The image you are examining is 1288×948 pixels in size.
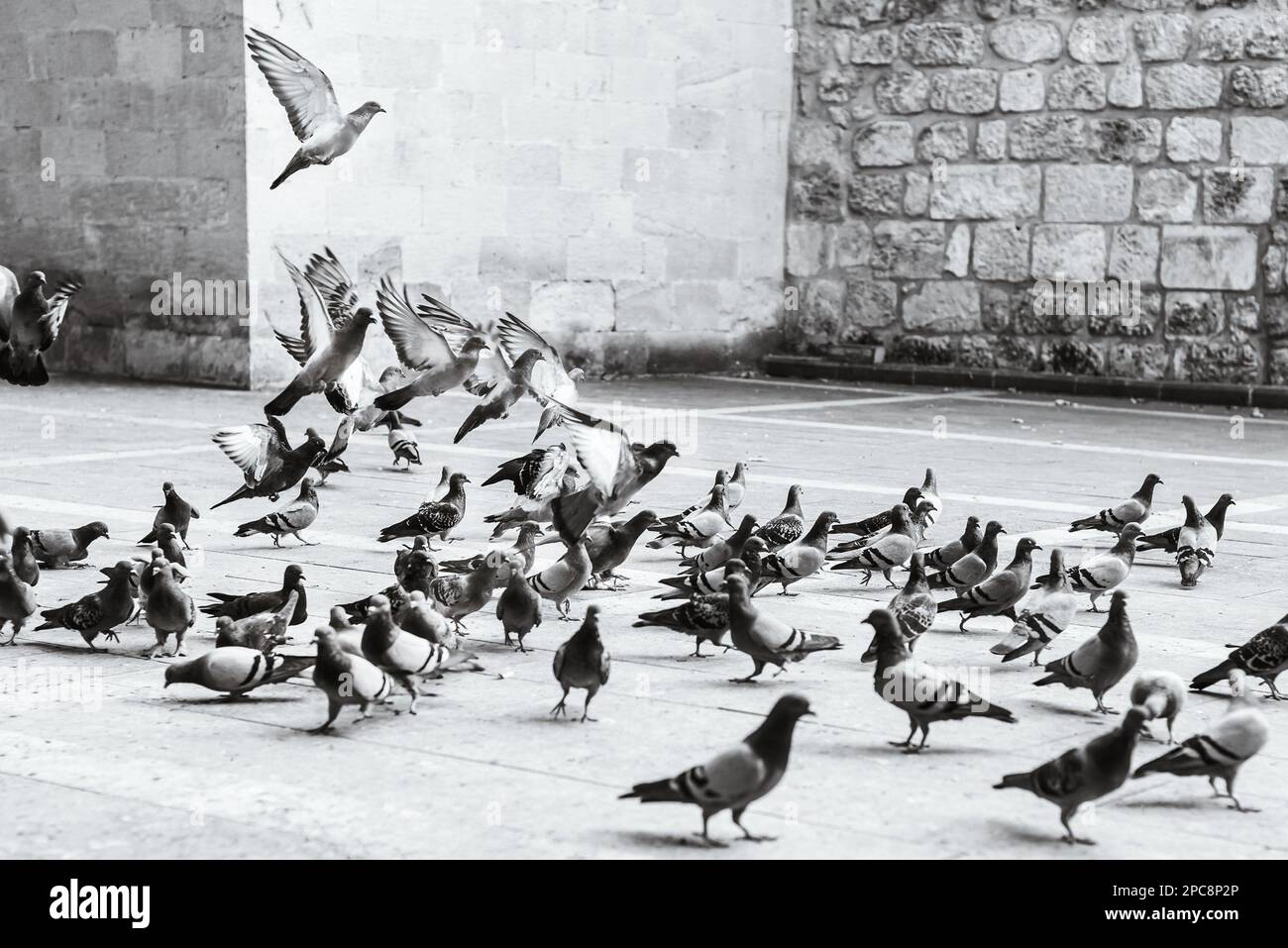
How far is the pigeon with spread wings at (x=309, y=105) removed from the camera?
6510 millimetres

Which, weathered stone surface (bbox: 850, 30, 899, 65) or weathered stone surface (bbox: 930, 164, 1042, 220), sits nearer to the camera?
weathered stone surface (bbox: 930, 164, 1042, 220)

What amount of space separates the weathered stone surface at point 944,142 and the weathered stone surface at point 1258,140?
248 cm

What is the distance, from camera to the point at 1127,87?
1602cm

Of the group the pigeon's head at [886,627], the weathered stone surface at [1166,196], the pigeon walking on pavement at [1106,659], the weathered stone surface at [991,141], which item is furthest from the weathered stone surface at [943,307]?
the pigeon's head at [886,627]

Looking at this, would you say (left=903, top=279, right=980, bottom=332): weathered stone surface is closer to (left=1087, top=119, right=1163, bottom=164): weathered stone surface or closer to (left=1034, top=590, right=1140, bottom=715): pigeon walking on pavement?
(left=1087, top=119, right=1163, bottom=164): weathered stone surface

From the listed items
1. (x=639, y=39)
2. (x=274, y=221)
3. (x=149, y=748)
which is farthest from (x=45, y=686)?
(x=639, y=39)

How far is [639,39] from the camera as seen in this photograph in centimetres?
1688

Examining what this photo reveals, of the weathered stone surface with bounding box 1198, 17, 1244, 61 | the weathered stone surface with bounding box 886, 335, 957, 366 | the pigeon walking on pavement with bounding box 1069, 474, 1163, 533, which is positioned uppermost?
the weathered stone surface with bounding box 1198, 17, 1244, 61

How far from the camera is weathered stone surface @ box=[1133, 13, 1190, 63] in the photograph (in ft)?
51.6

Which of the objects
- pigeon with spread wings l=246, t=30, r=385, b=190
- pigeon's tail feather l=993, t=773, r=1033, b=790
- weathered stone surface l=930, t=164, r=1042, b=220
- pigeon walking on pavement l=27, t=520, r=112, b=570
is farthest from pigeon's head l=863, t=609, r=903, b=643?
weathered stone surface l=930, t=164, r=1042, b=220

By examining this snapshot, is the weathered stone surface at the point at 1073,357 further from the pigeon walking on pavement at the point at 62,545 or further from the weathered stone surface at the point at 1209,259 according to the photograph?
the pigeon walking on pavement at the point at 62,545

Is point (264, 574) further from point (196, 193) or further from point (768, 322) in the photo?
point (768, 322)

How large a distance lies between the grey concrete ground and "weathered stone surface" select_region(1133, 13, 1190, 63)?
277 inches

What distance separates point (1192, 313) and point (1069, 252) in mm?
1246
